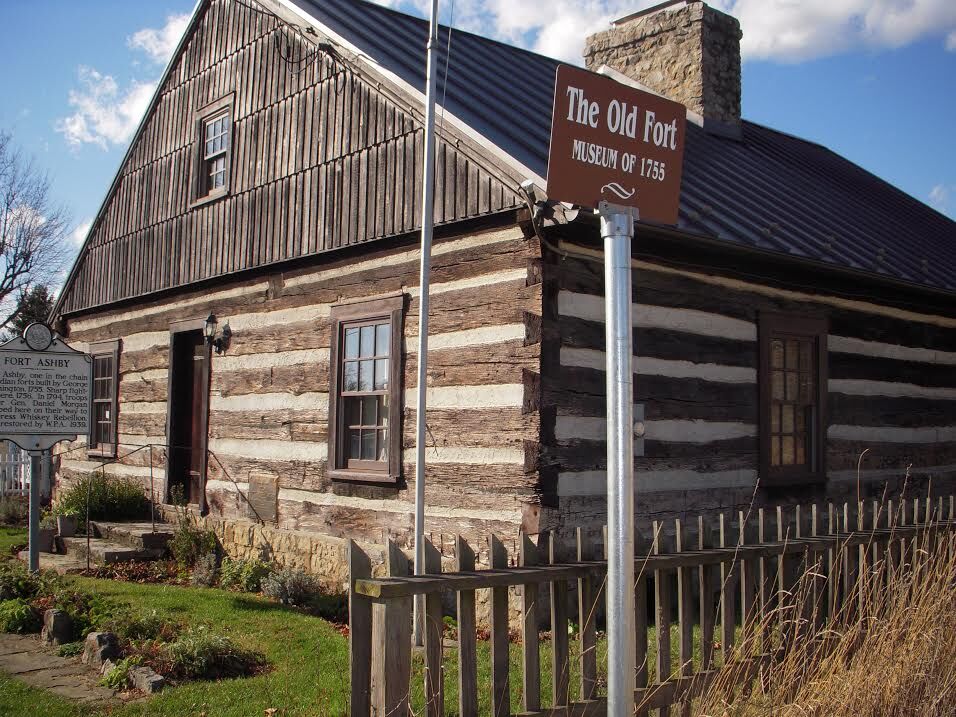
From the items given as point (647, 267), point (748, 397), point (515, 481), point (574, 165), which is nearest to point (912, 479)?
point (748, 397)

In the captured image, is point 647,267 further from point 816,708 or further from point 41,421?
point 41,421

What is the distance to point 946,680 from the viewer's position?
14.8 feet

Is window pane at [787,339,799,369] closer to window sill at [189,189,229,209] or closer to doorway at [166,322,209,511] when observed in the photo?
window sill at [189,189,229,209]

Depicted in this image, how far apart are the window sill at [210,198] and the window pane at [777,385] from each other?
22.5 ft

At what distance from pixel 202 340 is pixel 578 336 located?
636cm

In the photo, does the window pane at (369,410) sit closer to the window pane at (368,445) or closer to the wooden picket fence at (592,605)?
the window pane at (368,445)

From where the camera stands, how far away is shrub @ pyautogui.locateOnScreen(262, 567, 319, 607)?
8.70m

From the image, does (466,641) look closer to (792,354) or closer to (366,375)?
(366,375)

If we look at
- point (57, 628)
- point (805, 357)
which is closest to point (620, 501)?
point (57, 628)

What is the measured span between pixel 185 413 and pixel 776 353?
24.8 ft

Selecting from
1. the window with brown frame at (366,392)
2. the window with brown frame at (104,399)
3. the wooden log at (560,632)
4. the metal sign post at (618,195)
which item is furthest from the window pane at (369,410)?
the window with brown frame at (104,399)

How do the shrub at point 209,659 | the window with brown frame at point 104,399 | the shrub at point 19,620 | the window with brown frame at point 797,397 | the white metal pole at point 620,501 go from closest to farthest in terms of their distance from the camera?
the white metal pole at point 620,501, the shrub at point 209,659, the shrub at point 19,620, the window with brown frame at point 797,397, the window with brown frame at point 104,399

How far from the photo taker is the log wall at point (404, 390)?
302 inches

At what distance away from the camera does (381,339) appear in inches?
359
